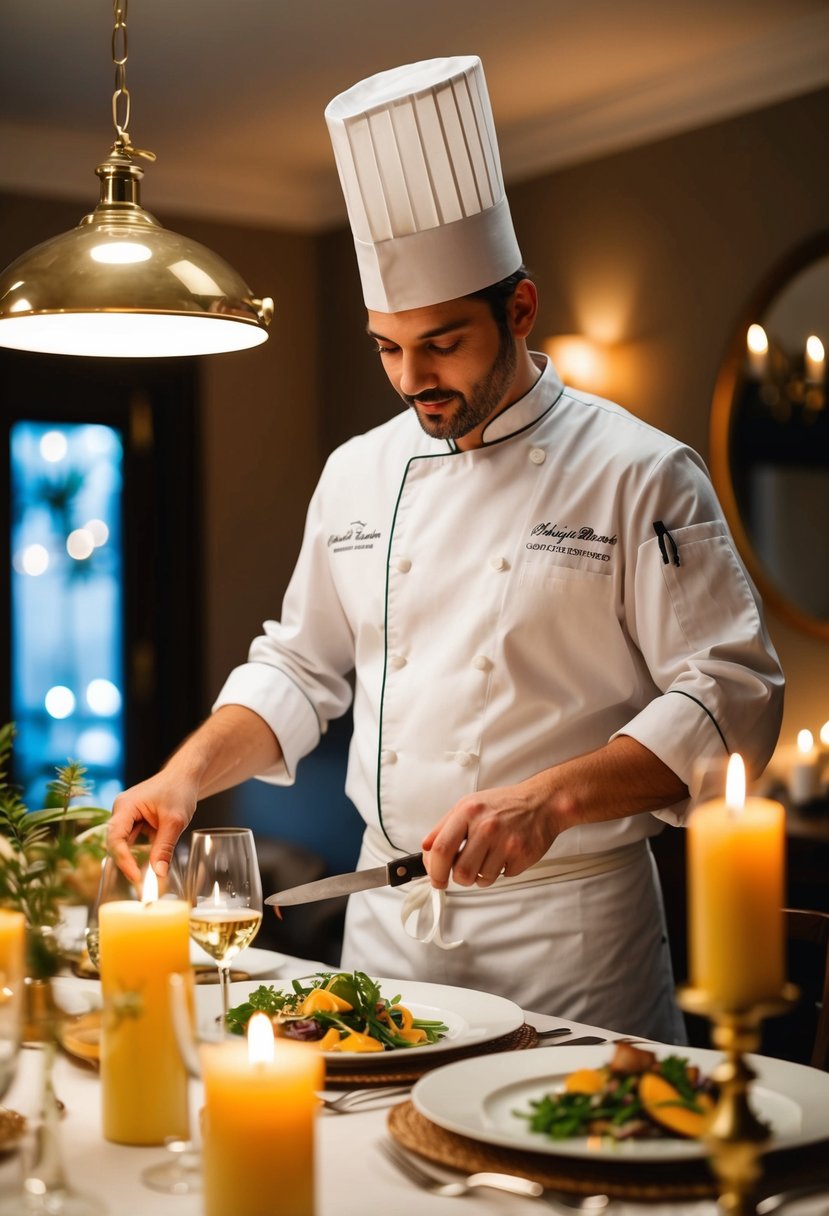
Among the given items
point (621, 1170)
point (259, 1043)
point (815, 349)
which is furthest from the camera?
point (815, 349)

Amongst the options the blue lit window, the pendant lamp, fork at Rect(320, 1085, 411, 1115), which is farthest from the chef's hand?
the blue lit window

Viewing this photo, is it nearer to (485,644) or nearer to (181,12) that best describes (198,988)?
(485,644)

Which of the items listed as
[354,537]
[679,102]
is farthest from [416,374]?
[679,102]

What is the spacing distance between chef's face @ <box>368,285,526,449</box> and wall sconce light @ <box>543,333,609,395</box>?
8.96 feet

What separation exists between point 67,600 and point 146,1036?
13.7 ft

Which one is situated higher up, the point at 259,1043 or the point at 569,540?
the point at 569,540

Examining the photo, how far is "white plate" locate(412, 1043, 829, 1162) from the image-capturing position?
3.20ft

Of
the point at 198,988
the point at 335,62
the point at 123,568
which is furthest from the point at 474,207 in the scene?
the point at 123,568

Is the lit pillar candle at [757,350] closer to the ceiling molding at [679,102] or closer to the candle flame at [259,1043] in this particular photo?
the ceiling molding at [679,102]

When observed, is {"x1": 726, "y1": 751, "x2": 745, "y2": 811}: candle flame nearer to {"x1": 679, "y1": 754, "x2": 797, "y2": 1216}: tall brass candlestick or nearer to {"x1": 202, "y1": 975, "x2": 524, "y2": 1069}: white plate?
{"x1": 679, "y1": 754, "x2": 797, "y2": 1216}: tall brass candlestick

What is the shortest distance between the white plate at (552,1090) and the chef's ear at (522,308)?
1.02 metres

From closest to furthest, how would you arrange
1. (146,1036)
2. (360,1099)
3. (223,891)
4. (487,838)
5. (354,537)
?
(146,1036) → (360,1099) → (223,891) → (487,838) → (354,537)

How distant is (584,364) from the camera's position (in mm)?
4574

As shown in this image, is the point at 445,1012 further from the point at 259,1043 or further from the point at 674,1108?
the point at 259,1043
